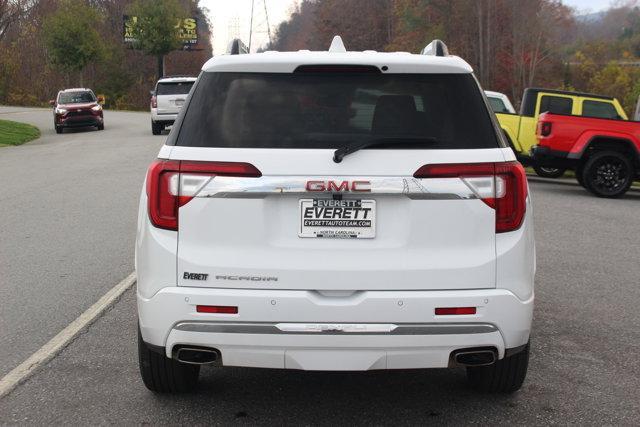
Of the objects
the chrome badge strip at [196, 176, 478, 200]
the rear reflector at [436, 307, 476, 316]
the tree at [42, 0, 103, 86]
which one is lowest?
the rear reflector at [436, 307, 476, 316]

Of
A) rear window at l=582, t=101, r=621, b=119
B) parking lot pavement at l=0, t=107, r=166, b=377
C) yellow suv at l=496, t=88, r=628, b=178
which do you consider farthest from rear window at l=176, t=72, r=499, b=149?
rear window at l=582, t=101, r=621, b=119

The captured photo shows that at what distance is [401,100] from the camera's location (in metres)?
3.78

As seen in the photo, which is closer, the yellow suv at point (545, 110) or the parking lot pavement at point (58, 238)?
the parking lot pavement at point (58, 238)

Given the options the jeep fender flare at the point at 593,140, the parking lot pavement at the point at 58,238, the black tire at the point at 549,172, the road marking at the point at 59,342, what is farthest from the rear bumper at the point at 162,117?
the road marking at the point at 59,342

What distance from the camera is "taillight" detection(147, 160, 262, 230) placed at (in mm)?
3537

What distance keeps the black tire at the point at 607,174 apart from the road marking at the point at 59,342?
1020 cm

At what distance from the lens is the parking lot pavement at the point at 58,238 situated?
5977 mm

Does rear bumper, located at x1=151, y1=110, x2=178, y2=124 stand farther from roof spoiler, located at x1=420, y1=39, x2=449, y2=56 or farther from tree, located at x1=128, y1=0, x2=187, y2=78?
tree, located at x1=128, y1=0, x2=187, y2=78

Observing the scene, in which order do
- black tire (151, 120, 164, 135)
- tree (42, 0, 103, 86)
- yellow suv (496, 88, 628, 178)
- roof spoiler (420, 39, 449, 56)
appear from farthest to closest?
tree (42, 0, 103, 86), black tire (151, 120, 164, 135), yellow suv (496, 88, 628, 178), roof spoiler (420, 39, 449, 56)

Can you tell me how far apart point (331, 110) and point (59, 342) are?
2.76m

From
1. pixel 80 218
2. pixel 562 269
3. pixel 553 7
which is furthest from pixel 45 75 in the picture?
pixel 562 269

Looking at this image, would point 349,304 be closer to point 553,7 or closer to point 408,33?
point 553,7

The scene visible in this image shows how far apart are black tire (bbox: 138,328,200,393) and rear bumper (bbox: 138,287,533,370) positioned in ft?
1.88

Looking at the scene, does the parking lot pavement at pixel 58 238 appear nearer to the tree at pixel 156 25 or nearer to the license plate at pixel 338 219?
the license plate at pixel 338 219
